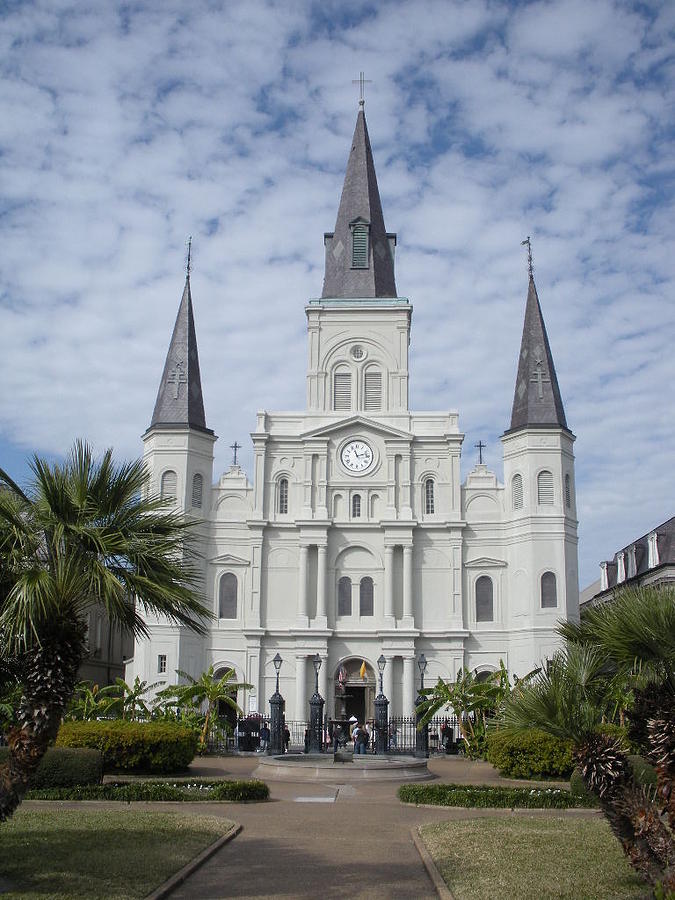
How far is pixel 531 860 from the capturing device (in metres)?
12.8

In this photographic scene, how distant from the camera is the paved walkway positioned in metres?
11.4

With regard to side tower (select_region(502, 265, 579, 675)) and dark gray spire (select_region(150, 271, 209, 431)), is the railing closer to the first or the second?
side tower (select_region(502, 265, 579, 675))

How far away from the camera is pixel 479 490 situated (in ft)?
166

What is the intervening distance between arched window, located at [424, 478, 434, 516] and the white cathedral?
0.06 meters

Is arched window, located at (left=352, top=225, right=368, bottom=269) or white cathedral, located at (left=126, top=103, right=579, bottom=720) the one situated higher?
arched window, located at (left=352, top=225, right=368, bottom=269)

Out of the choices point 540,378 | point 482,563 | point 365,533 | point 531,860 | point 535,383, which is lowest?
point 531,860

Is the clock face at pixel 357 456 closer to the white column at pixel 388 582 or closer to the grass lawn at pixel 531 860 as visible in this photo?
the white column at pixel 388 582

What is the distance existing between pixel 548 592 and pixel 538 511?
4020mm

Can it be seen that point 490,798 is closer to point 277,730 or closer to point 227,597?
point 277,730

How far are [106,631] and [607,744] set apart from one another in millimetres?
55756

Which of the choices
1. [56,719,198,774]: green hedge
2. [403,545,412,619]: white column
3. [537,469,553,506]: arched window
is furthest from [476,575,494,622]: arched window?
[56,719,198,774]: green hedge

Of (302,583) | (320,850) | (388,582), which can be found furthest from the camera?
(302,583)

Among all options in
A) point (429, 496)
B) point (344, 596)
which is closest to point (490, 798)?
point (344, 596)

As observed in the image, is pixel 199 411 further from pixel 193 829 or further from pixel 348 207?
pixel 193 829
